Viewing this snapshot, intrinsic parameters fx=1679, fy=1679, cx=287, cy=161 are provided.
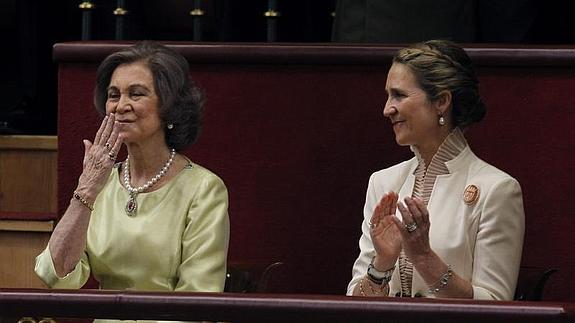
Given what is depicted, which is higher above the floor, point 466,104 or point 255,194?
point 466,104

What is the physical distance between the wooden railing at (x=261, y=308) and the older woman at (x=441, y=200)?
88 centimetres

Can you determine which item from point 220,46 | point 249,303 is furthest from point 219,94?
point 249,303

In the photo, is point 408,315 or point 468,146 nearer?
point 408,315

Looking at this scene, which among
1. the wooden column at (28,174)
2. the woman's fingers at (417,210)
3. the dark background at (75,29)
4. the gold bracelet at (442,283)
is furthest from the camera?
the dark background at (75,29)

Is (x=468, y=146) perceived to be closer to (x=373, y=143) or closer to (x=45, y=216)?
(x=373, y=143)

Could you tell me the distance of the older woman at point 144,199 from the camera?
→ 407cm

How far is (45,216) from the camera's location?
16.1 ft

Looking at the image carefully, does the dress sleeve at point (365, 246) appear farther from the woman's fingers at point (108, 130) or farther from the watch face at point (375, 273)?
the woman's fingers at point (108, 130)

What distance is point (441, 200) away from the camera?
4.15 meters

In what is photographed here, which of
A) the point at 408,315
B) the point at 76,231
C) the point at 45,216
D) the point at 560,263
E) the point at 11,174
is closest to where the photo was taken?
the point at 408,315

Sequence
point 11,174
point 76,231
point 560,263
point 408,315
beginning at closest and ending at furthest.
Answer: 1. point 408,315
2. point 76,231
3. point 560,263
4. point 11,174

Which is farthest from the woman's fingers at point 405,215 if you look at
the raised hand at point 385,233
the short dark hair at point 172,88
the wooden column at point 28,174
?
the wooden column at point 28,174

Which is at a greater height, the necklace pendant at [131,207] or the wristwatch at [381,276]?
the necklace pendant at [131,207]

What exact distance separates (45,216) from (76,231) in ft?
2.92
